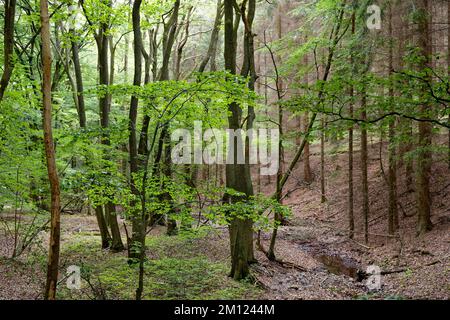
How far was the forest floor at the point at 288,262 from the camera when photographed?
28.0 ft

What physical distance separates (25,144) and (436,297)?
1107 cm

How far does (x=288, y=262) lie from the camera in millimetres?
12688

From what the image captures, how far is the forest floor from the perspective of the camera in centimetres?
855

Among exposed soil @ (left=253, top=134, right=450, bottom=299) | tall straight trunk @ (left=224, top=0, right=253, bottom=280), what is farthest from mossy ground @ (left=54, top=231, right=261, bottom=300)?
exposed soil @ (left=253, top=134, right=450, bottom=299)

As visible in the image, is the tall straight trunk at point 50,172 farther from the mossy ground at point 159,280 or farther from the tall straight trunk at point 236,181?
the tall straight trunk at point 236,181

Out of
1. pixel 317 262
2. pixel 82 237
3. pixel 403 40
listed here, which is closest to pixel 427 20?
pixel 403 40

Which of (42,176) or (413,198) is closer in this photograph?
(42,176)

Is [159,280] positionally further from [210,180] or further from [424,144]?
[424,144]

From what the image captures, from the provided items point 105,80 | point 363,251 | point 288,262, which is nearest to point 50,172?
point 105,80

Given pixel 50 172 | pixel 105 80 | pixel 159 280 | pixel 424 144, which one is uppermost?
pixel 105 80

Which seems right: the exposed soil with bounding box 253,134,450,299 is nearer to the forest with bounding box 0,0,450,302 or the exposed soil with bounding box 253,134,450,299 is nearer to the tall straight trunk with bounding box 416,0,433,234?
the forest with bounding box 0,0,450,302
